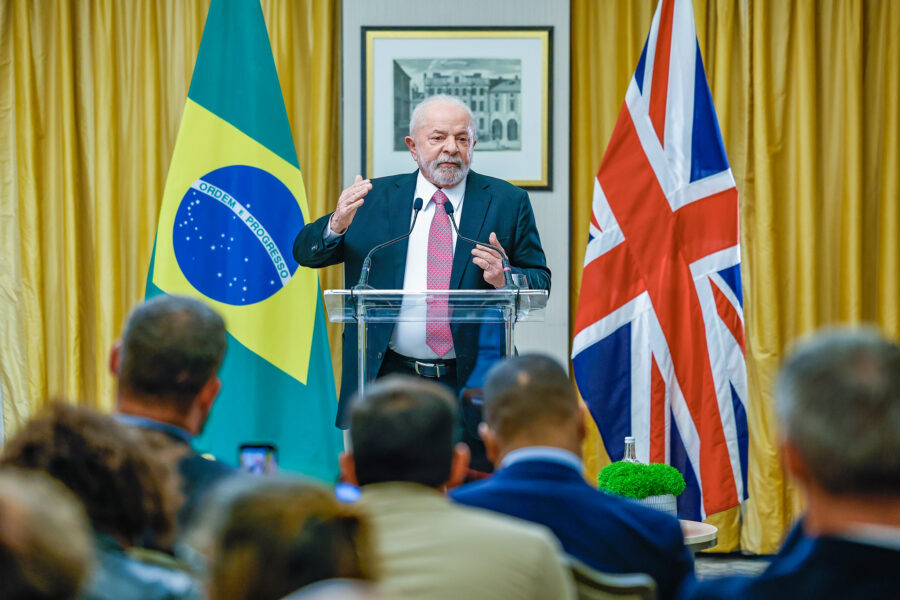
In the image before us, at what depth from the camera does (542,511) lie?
67.1 inches

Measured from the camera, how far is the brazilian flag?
13.5 ft

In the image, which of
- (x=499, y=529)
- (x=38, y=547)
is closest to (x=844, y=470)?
(x=499, y=529)

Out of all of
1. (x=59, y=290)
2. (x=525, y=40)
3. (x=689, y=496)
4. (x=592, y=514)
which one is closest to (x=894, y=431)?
(x=592, y=514)

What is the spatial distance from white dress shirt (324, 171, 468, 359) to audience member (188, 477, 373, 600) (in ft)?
6.84

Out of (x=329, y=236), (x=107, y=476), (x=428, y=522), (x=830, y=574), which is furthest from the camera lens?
(x=329, y=236)

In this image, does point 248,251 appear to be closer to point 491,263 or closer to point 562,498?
point 491,263

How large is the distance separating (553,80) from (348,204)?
7.22ft

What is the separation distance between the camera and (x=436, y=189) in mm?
3709

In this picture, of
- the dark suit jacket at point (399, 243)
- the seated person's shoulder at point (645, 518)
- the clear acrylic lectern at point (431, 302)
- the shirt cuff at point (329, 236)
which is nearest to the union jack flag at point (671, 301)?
the dark suit jacket at point (399, 243)

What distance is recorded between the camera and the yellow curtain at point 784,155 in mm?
5148

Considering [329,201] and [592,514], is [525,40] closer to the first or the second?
[329,201]

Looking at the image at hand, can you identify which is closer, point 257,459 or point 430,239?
point 257,459

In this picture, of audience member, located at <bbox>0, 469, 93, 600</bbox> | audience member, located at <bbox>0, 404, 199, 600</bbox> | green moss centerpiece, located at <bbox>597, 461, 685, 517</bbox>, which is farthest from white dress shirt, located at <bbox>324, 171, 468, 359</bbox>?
audience member, located at <bbox>0, 469, 93, 600</bbox>

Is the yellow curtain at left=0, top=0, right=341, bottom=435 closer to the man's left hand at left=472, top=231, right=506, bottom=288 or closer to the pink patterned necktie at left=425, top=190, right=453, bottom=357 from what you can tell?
the pink patterned necktie at left=425, top=190, right=453, bottom=357
